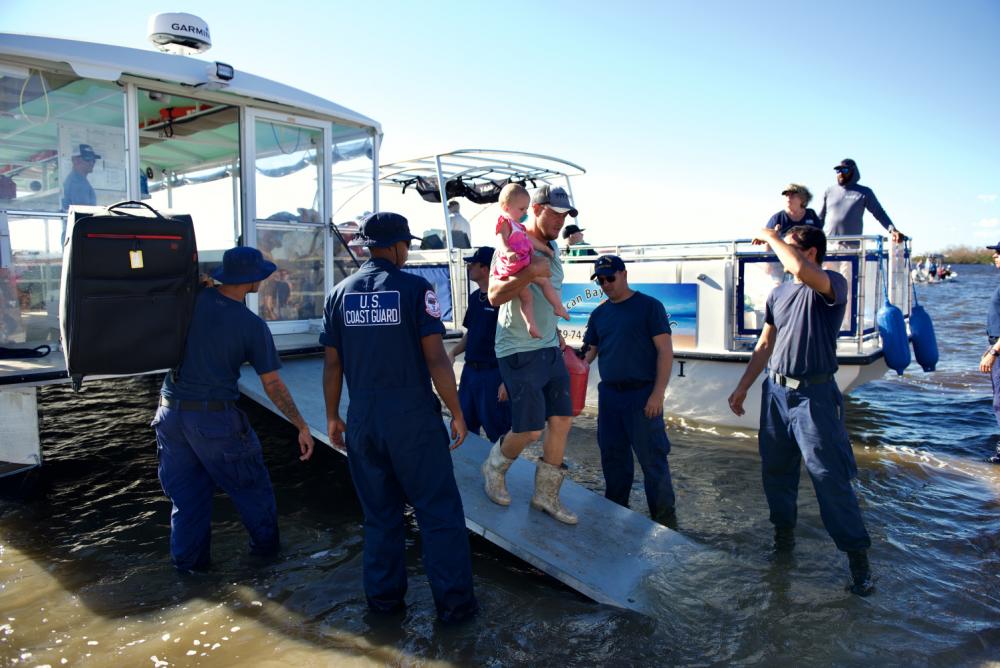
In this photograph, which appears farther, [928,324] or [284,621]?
[928,324]

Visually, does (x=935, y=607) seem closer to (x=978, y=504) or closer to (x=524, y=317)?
(x=978, y=504)

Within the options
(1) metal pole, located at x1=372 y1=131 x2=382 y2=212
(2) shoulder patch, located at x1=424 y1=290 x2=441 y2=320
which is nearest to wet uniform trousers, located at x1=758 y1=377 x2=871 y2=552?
(2) shoulder patch, located at x1=424 y1=290 x2=441 y2=320

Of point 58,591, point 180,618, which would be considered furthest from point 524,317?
point 58,591

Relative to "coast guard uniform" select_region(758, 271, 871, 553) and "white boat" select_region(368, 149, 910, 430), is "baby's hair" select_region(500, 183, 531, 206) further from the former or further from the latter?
"white boat" select_region(368, 149, 910, 430)

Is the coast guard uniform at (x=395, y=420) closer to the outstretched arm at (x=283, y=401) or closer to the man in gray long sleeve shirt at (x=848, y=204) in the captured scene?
the outstretched arm at (x=283, y=401)

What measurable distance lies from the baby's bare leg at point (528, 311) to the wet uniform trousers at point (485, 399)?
1.37 metres

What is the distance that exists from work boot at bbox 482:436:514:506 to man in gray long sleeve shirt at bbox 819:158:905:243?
4.64 meters

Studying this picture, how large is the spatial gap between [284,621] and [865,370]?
19.4 feet

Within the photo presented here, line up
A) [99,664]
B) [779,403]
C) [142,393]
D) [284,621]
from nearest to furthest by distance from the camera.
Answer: [99,664] → [284,621] → [779,403] → [142,393]

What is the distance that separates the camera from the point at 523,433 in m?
3.88

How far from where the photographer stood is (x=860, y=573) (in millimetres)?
3744

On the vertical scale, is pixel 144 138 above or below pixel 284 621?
above

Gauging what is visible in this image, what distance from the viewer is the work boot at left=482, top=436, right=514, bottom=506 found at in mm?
4152

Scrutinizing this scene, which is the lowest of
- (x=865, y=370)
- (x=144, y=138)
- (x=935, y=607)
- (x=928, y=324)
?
(x=935, y=607)
